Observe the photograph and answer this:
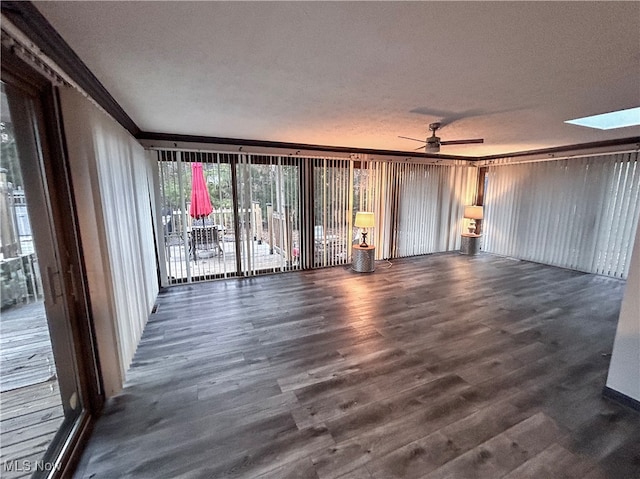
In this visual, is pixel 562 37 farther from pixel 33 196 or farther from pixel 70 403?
pixel 70 403

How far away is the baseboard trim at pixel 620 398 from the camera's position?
6.64 feet

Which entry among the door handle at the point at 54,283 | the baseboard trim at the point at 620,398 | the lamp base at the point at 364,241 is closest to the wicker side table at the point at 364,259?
the lamp base at the point at 364,241

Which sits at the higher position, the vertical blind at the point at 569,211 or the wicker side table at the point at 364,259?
the vertical blind at the point at 569,211

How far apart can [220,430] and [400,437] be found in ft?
3.82

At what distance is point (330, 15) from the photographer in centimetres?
134

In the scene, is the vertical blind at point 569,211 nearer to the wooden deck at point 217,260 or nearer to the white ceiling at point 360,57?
the white ceiling at point 360,57

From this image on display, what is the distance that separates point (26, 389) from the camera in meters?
1.81

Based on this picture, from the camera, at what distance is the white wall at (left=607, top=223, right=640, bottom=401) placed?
2014mm

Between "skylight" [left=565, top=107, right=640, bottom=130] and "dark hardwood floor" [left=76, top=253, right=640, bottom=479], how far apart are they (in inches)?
93.1

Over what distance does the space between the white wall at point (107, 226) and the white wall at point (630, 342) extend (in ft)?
12.3

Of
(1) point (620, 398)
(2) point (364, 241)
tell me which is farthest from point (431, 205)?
(1) point (620, 398)

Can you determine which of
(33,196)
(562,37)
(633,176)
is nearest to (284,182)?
(33,196)

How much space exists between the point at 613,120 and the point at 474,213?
10.1 feet

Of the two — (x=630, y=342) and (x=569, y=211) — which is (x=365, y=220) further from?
(x=569, y=211)
